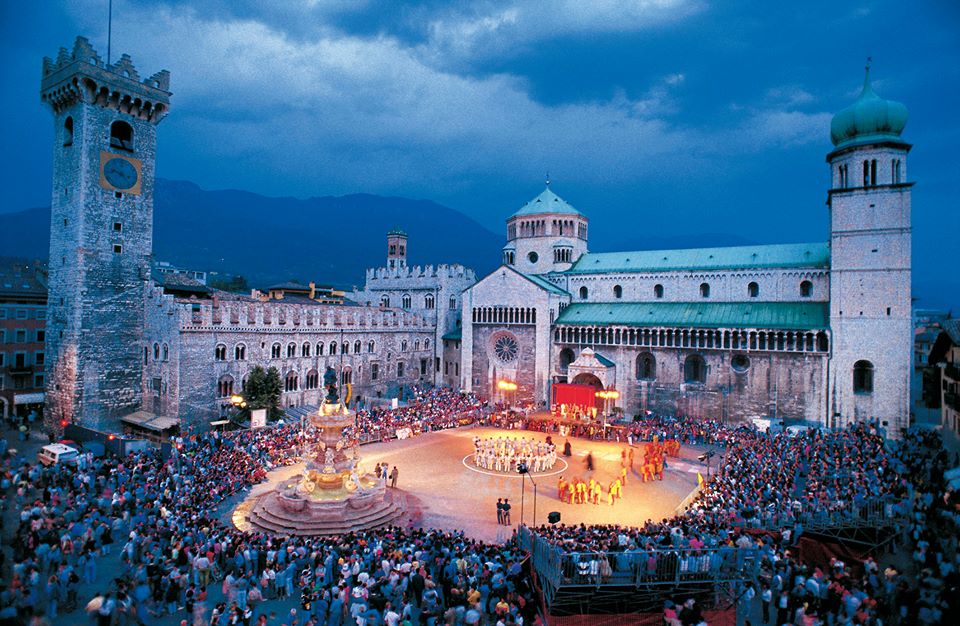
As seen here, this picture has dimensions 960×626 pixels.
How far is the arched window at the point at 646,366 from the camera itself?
46.4 meters

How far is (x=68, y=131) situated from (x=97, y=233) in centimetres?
801

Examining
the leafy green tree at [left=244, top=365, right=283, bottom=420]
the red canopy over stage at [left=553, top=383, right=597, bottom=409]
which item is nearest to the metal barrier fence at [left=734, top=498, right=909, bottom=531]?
the red canopy over stage at [left=553, top=383, right=597, bottom=409]

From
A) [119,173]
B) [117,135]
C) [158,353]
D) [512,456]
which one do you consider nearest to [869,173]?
[512,456]

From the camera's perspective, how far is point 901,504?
20.1 metres

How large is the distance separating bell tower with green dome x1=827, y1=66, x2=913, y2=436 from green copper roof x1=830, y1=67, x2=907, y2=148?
0.19 feet

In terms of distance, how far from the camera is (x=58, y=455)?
27.5 m

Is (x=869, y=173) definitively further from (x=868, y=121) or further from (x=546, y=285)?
(x=546, y=285)

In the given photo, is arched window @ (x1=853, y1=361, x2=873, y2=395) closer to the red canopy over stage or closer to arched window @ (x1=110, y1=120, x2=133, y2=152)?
the red canopy over stage

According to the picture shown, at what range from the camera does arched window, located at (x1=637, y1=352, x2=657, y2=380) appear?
152ft

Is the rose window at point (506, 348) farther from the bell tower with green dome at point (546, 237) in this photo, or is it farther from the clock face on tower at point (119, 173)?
the clock face on tower at point (119, 173)

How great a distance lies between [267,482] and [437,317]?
33199 millimetres

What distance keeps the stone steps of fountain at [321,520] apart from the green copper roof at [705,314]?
30.7m

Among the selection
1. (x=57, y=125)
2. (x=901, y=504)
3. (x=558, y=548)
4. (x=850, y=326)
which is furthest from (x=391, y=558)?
(x=57, y=125)

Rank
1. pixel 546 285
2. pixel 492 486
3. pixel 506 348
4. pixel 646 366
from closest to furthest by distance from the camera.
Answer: pixel 492 486 → pixel 646 366 → pixel 546 285 → pixel 506 348
